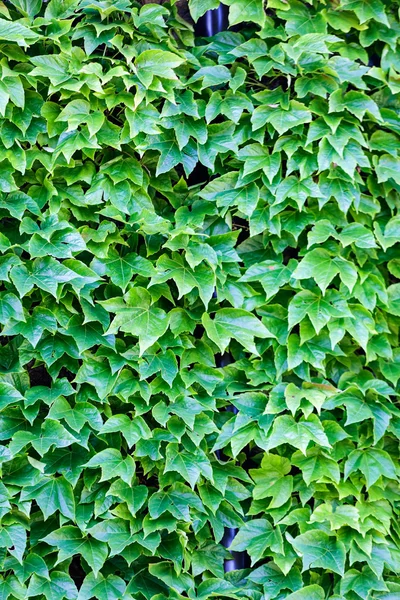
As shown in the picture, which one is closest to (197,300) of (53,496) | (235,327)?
(235,327)

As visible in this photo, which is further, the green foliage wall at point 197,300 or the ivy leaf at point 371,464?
the ivy leaf at point 371,464

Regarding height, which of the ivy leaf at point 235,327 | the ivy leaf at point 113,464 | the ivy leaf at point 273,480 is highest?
the ivy leaf at point 235,327

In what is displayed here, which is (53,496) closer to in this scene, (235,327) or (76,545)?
(76,545)

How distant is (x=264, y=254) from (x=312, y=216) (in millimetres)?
211

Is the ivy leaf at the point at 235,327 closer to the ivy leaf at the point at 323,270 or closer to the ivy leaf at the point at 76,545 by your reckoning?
the ivy leaf at the point at 323,270

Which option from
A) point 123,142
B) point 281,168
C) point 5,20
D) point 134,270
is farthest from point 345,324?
point 5,20

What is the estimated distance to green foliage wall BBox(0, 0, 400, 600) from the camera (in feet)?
6.89

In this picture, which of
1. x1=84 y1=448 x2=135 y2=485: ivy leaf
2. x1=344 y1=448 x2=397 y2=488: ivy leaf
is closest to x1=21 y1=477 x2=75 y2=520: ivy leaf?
x1=84 y1=448 x2=135 y2=485: ivy leaf

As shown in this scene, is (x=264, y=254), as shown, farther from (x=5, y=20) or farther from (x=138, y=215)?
(x=5, y=20)

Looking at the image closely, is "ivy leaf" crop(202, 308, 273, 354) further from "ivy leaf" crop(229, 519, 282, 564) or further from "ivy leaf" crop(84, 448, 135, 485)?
"ivy leaf" crop(229, 519, 282, 564)

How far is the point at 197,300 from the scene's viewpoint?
2.24m

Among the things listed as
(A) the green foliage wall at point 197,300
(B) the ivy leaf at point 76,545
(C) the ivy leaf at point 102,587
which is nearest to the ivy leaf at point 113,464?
(A) the green foliage wall at point 197,300

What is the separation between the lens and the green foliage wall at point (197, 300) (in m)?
2.10

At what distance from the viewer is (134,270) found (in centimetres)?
214
